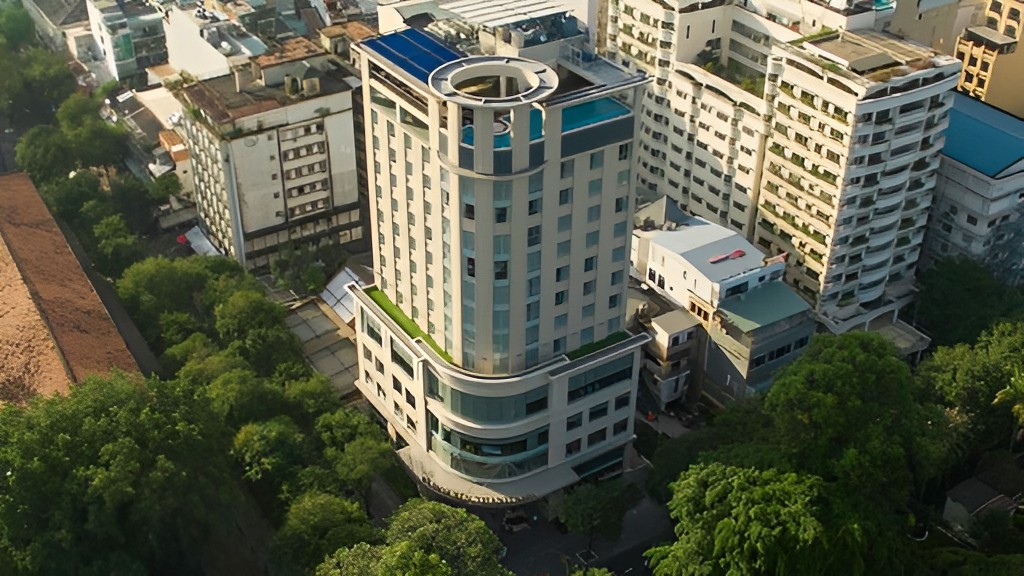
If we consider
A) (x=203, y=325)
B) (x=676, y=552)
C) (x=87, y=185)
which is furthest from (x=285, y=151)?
(x=676, y=552)

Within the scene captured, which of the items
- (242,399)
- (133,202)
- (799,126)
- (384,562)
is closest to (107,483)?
(242,399)

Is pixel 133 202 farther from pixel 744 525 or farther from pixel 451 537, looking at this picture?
pixel 744 525

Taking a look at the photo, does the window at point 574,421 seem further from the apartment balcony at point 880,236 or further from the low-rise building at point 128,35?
the low-rise building at point 128,35

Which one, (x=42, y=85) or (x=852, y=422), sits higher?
(x=852, y=422)

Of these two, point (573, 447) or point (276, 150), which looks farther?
point (276, 150)

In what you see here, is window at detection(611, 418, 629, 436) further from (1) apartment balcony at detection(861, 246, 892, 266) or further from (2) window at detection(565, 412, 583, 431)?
(1) apartment balcony at detection(861, 246, 892, 266)

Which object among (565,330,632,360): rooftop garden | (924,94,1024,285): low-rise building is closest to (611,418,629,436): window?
(565,330,632,360): rooftop garden

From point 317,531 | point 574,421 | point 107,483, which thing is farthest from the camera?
point 574,421
